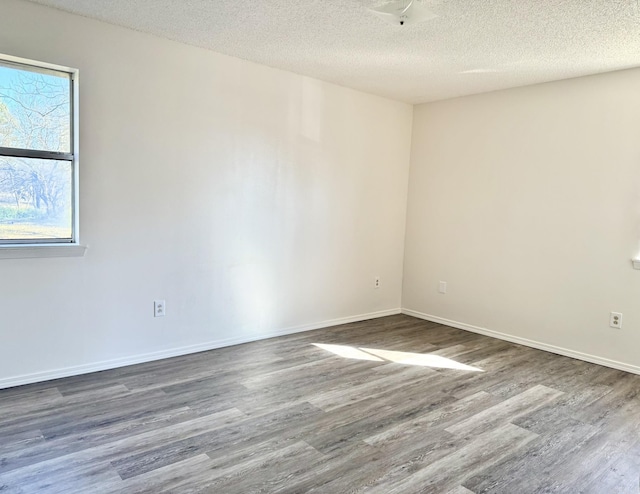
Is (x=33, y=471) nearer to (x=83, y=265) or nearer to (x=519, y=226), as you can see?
(x=83, y=265)

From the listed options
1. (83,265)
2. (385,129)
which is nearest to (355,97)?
(385,129)

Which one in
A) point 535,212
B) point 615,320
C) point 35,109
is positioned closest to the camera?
point 35,109

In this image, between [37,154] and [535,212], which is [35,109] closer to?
[37,154]

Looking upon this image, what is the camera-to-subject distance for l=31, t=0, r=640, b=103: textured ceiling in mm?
2578

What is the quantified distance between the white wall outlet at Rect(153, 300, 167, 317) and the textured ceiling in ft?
6.22

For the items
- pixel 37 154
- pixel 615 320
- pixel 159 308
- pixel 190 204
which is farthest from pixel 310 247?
pixel 615 320

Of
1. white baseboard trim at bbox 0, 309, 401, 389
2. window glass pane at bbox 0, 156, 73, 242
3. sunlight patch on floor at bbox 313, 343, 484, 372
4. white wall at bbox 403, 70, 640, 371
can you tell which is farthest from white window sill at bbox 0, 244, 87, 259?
white wall at bbox 403, 70, 640, 371

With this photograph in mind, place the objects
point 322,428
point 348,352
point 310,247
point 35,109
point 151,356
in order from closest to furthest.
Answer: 1. point 322,428
2. point 35,109
3. point 151,356
4. point 348,352
5. point 310,247

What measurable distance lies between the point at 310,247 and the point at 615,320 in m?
2.58

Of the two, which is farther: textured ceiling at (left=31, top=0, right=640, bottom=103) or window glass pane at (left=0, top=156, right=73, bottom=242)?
window glass pane at (left=0, top=156, right=73, bottom=242)

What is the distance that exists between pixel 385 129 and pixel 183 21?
246 centimetres

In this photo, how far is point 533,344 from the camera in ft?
13.4

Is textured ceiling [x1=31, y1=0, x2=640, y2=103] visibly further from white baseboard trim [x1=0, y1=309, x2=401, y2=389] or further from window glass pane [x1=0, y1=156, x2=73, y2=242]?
white baseboard trim [x1=0, y1=309, x2=401, y2=389]

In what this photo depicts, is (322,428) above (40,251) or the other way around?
the other way around
